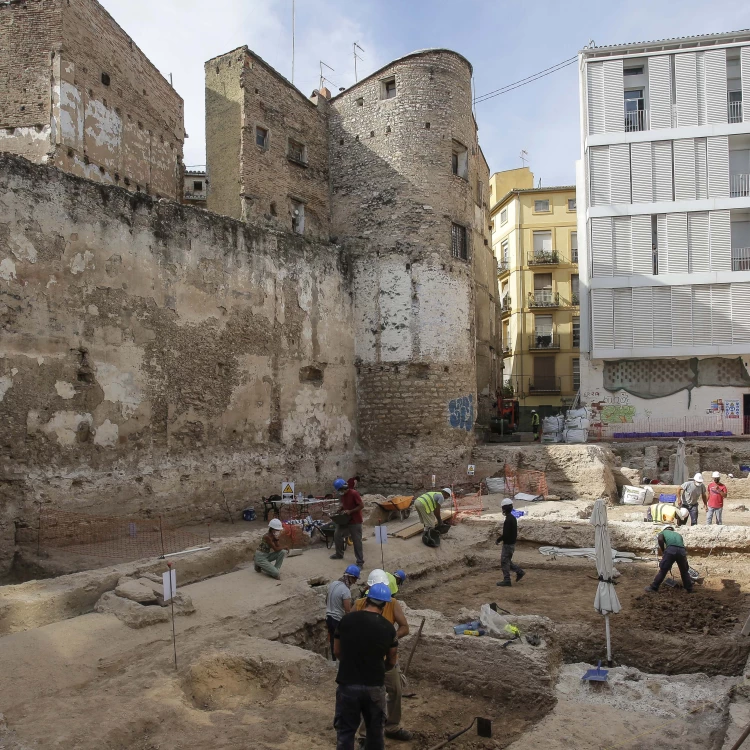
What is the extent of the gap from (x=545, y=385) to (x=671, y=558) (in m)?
28.1

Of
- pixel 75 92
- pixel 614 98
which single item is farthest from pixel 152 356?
pixel 614 98

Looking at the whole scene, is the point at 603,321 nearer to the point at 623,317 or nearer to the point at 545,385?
the point at 623,317

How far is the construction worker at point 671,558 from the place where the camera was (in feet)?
33.2

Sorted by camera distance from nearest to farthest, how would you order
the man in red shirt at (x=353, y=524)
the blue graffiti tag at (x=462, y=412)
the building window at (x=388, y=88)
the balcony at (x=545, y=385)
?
the man in red shirt at (x=353, y=524)
the blue graffiti tag at (x=462, y=412)
the building window at (x=388, y=88)
the balcony at (x=545, y=385)

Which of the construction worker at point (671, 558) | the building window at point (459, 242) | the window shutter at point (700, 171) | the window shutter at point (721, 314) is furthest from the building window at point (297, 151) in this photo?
the window shutter at point (721, 314)

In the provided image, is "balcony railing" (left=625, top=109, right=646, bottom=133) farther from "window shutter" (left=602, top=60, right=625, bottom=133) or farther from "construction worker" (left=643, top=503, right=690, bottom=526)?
"construction worker" (left=643, top=503, right=690, bottom=526)

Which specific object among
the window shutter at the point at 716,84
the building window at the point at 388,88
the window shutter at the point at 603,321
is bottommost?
the window shutter at the point at 603,321

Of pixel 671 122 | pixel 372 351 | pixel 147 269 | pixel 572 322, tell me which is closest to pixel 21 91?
pixel 147 269

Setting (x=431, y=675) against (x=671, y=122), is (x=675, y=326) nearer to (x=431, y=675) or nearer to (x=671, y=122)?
(x=671, y=122)

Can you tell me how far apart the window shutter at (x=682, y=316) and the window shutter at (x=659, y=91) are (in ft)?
20.7

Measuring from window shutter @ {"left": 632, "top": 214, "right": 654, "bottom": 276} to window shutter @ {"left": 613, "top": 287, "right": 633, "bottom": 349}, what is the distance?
0.93 meters

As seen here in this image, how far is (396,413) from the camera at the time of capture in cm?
1897

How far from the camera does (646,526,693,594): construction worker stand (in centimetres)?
1013

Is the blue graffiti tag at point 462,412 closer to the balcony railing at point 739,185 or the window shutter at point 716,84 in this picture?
the balcony railing at point 739,185
